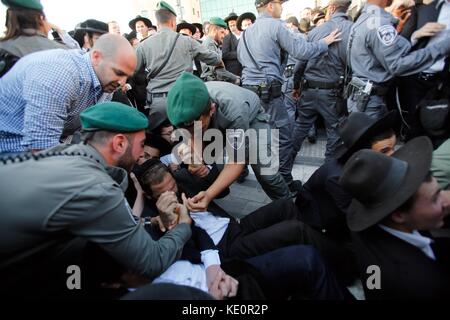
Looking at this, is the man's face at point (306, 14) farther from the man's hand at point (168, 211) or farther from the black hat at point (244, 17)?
the man's hand at point (168, 211)

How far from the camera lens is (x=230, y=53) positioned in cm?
546

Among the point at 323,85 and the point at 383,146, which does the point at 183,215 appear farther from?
the point at 323,85

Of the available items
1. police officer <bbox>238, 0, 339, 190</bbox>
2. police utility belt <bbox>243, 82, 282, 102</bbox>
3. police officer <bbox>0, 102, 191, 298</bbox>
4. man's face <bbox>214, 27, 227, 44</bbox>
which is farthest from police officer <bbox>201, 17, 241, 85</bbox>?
police officer <bbox>0, 102, 191, 298</bbox>

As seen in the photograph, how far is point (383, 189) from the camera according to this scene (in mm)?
1175

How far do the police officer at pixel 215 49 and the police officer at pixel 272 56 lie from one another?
1.00m

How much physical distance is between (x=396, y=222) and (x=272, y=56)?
249 cm

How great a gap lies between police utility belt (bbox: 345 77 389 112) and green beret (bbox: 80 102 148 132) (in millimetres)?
2309

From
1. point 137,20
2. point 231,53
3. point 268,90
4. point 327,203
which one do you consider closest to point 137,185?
point 327,203

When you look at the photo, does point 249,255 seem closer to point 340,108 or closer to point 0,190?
point 0,190

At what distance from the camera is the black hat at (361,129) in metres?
1.71

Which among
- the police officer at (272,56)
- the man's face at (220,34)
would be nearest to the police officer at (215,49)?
the man's face at (220,34)

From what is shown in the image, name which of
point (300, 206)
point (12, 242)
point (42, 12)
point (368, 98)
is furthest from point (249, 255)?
point (42, 12)
